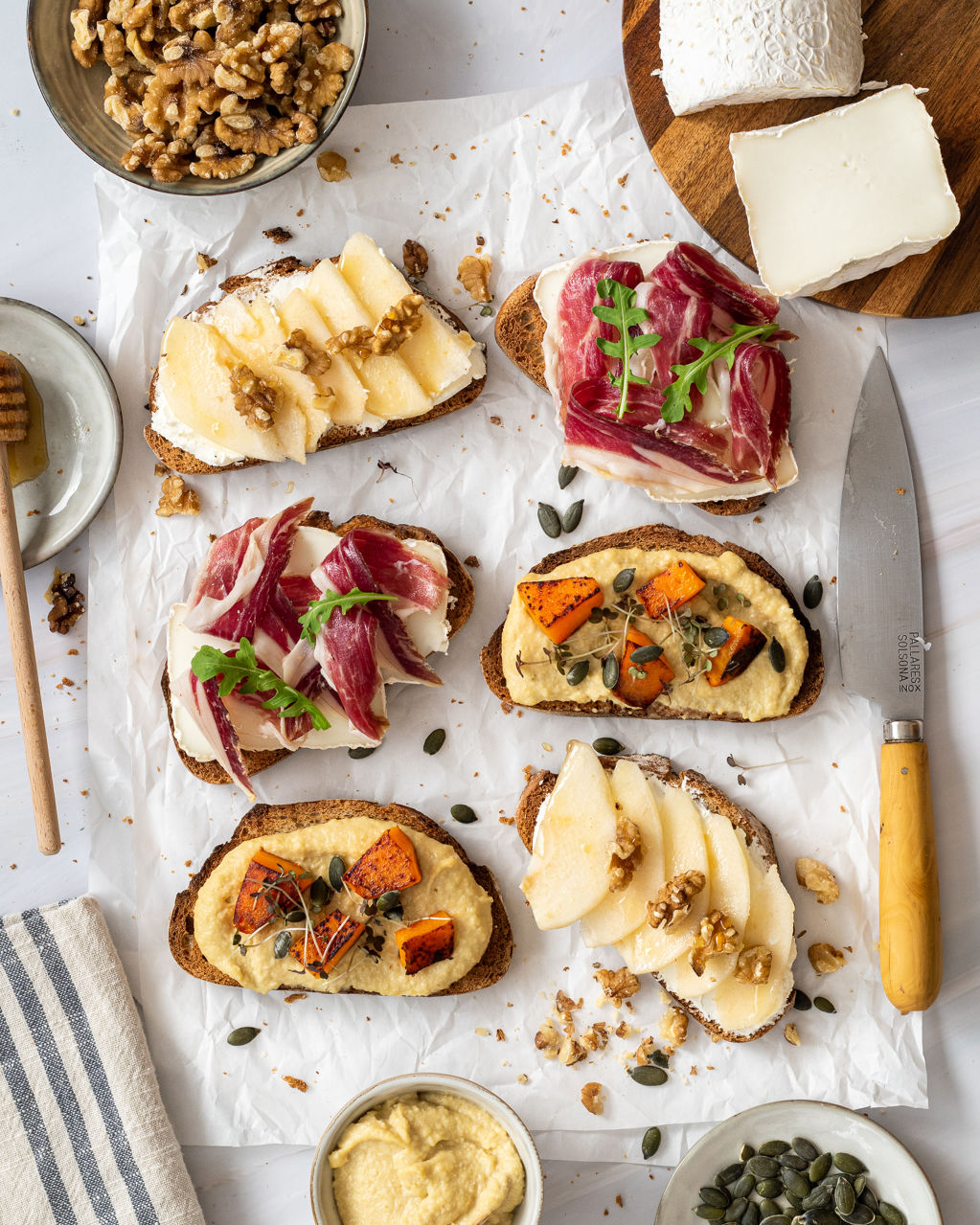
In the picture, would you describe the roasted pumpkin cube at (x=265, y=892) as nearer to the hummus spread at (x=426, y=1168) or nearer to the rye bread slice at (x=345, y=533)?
the rye bread slice at (x=345, y=533)

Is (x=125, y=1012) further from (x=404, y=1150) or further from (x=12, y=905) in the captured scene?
(x=404, y=1150)

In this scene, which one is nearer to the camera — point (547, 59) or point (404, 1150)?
point (404, 1150)

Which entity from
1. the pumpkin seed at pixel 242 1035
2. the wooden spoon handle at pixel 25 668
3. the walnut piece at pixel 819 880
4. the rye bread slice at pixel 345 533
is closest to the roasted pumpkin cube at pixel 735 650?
the walnut piece at pixel 819 880

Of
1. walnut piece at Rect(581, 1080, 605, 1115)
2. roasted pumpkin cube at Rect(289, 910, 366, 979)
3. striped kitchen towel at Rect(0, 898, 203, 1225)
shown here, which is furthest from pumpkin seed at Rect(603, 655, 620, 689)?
striped kitchen towel at Rect(0, 898, 203, 1225)

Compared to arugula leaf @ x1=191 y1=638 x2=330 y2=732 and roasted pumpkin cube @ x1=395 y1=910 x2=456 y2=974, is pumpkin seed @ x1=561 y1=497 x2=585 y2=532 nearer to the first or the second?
arugula leaf @ x1=191 y1=638 x2=330 y2=732

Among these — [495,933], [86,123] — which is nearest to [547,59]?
[86,123]

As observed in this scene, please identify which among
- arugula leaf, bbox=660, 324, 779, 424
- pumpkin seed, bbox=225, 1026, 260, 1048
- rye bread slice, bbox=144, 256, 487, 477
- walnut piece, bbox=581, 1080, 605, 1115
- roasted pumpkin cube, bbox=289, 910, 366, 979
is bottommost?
walnut piece, bbox=581, 1080, 605, 1115

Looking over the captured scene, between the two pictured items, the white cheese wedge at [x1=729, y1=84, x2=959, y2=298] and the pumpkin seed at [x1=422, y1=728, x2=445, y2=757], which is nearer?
the white cheese wedge at [x1=729, y1=84, x2=959, y2=298]

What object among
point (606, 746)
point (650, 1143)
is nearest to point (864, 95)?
point (606, 746)
